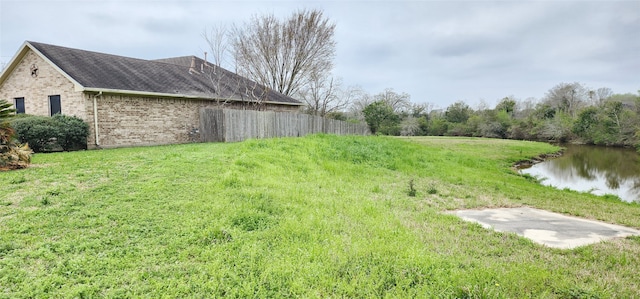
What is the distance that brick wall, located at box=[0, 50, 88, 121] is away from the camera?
1238 centimetres

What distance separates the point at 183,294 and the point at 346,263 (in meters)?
1.41

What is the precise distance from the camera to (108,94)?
1259 cm

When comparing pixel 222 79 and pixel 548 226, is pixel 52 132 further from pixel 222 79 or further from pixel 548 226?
pixel 548 226

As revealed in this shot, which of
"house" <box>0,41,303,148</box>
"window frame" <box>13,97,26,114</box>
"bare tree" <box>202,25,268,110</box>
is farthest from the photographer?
"bare tree" <box>202,25,268,110</box>

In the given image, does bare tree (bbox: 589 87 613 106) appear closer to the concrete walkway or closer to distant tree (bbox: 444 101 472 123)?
distant tree (bbox: 444 101 472 123)

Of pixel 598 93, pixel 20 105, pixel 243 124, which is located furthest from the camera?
pixel 598 93

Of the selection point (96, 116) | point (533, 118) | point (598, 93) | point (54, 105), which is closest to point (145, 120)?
point (96, 116)

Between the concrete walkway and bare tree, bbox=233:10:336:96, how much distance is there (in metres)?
24.1

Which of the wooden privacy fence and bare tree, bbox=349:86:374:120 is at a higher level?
bare tree, bbox=349:86:374:120

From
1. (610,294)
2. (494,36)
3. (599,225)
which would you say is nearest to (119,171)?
(610,294)

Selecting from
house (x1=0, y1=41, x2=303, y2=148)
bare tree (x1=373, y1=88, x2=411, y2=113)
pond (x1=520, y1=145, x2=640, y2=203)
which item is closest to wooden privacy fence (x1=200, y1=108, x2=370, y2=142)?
house (x1=0, y1=41, x2=303, y2=148)

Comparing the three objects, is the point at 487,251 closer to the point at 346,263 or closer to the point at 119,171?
the point at 346,263

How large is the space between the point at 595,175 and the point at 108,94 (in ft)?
69.8

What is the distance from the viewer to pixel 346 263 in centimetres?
307
